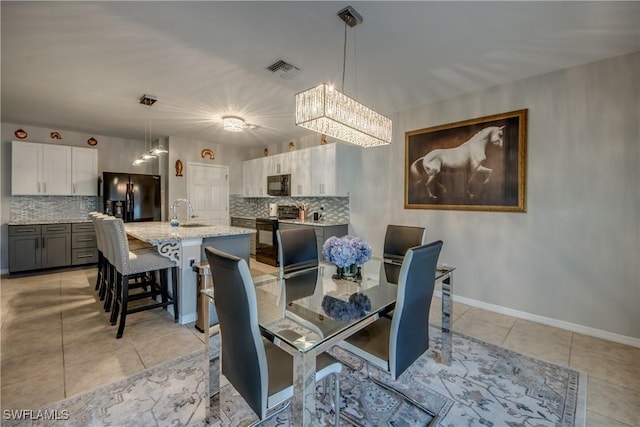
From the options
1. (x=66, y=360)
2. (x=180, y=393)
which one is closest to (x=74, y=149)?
(x=66, y=360)

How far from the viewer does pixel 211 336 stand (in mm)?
1630

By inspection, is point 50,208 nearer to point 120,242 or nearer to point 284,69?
point 120,242

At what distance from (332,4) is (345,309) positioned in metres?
1.93

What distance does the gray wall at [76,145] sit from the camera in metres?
4.68

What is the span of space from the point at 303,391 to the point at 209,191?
558 cm

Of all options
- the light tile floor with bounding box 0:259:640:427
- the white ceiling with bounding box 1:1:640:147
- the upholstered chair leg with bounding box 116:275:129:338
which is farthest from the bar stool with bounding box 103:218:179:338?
the white ceiling with bounding box 1:1:640:147

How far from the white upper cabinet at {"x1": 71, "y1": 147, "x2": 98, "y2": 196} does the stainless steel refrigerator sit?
31 centimetres

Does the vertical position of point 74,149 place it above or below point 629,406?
above

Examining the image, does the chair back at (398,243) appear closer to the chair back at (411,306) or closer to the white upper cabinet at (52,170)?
the chair back at (411,306)

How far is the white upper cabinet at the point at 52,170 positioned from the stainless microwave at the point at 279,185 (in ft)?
10.5

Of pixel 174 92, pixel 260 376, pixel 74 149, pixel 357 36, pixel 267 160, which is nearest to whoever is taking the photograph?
pixel 260 376

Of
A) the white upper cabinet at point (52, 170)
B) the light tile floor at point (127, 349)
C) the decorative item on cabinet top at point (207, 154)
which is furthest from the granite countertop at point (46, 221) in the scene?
the decorative item on cabinet top at point (207, 154)

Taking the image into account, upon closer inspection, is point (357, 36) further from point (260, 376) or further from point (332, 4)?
point (260, 376)

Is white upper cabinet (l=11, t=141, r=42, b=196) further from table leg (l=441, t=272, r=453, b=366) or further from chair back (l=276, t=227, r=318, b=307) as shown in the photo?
table leg (l=441, t=272, r=453, b=366)
